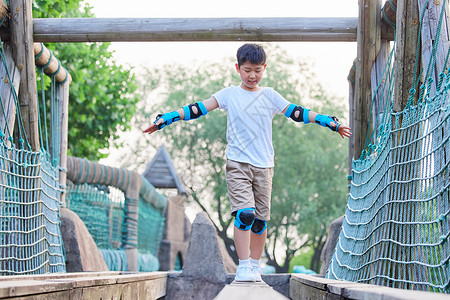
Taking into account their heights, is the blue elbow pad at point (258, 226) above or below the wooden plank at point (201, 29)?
below

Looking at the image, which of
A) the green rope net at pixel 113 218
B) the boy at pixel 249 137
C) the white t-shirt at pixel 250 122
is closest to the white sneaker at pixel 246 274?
the boy at pixel 249 137

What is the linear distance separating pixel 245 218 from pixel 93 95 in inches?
446

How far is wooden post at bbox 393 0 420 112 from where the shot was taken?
167 inches

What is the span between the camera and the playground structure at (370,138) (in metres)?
3.46

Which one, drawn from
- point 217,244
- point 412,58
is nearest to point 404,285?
point 412,58

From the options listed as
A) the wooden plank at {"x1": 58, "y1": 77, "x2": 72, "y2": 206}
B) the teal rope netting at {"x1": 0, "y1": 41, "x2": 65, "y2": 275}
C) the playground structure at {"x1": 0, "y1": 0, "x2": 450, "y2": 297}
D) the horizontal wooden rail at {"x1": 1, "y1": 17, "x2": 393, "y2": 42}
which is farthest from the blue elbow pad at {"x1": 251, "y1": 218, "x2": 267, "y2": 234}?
the wooden plank at {"x1": 58, "y1": 77, "x2": 72, "y2": 206}

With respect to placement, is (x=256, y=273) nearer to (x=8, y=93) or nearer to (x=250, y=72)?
(x=250, y=72)

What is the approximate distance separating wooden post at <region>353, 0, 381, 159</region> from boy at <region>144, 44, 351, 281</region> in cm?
142

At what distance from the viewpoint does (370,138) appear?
233 inches

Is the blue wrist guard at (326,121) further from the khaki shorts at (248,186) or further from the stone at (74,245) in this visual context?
the stone at (74,245)

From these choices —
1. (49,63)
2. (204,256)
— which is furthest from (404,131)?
(49,63)

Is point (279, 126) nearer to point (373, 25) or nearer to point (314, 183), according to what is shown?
point (314, 183)

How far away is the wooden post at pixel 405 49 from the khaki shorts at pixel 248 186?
103 centimetres

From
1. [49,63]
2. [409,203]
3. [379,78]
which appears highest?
[49,63]
